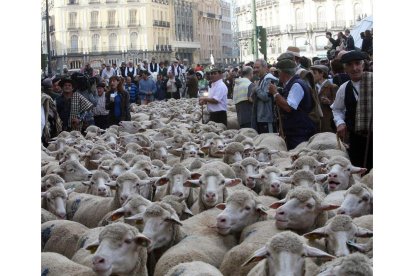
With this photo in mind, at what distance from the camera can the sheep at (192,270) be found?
3.56 metres

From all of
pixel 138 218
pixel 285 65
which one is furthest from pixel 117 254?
pixel 285 65

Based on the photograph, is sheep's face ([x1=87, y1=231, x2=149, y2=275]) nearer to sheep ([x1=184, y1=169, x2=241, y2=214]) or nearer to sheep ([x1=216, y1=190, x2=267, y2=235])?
sheep ([x1=216, y1=190, x2=267, y2=235])

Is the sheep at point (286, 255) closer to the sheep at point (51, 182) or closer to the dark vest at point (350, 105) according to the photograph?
the dark vest at point (350, 105)

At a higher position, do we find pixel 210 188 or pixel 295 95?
pixel 295 95

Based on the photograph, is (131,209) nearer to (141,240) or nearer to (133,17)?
(141,240)

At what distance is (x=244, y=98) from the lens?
1085 centimetres

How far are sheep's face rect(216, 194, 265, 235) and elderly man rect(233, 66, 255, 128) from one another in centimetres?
589

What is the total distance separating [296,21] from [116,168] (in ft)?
206

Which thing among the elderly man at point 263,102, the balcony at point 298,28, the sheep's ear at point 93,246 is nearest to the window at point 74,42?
the balcony at point 298,28

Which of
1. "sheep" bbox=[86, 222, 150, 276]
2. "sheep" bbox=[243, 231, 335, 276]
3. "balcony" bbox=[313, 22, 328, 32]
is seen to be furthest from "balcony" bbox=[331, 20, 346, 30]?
"sheep" bbox=[243, 231, 335, 276]

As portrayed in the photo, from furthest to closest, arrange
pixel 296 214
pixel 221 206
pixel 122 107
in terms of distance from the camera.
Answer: pixel 122 107, pixel 221 206, pixel 296 214

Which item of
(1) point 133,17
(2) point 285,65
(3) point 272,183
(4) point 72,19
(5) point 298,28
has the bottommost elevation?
(3) point 272,183
